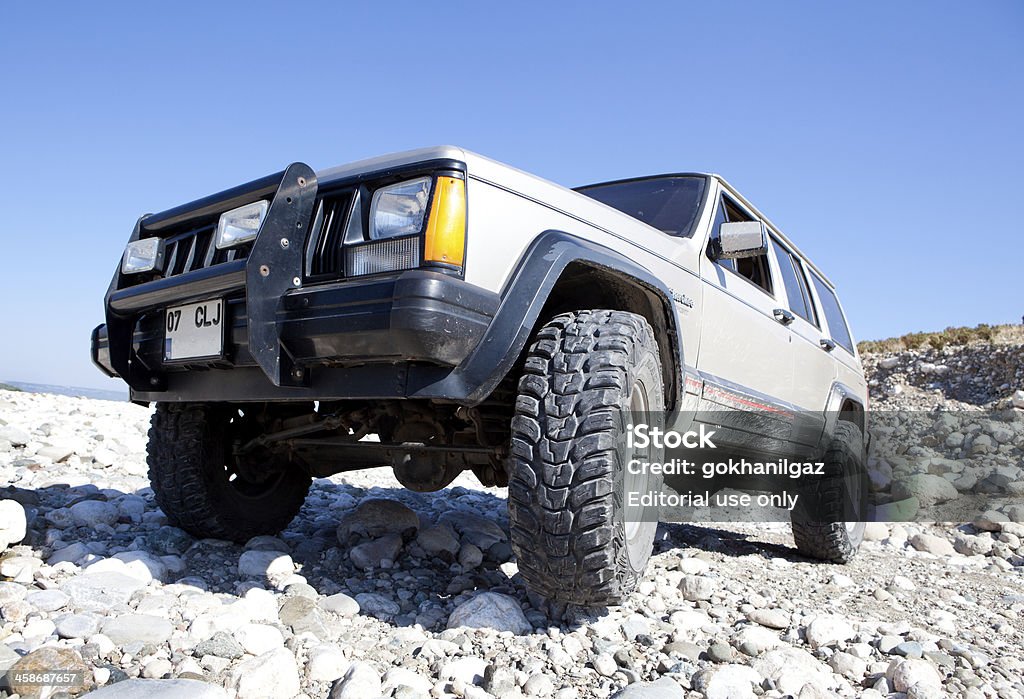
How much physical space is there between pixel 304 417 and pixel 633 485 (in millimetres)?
1409

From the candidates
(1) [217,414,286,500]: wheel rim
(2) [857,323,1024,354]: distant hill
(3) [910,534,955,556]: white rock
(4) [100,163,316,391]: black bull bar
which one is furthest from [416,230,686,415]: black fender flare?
(2) [857,323,1024,354]: distant hill

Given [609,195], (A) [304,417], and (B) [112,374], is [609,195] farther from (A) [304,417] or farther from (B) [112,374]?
(B) [112,374]

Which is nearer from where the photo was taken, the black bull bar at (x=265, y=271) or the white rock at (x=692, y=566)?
the black bull bar at (x=265, y=271)

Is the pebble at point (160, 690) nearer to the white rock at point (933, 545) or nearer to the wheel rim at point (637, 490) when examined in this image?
the wheel rim at point (637, 490)

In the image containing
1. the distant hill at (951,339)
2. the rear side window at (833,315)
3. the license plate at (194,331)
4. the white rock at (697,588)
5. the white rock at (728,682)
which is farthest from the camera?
the distant hill at (951,339)

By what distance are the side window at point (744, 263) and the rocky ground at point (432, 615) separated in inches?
61.6

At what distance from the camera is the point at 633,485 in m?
2.45

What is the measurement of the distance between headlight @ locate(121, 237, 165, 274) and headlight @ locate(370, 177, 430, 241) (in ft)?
3.47

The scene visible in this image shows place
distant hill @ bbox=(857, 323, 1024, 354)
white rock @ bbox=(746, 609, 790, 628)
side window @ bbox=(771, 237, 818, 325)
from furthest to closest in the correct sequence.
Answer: distant hill @ bbox=(857, 323, 1024, 354), side window @ bbox=(771, 237, 818, 325), white rock @ bbox=(746, 609, 790, 628)

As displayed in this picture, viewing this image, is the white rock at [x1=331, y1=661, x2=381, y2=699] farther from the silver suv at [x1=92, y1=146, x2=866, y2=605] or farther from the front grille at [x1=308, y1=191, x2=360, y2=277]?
the front grille at [x1=308, y1=191, x2=360, y2=277]

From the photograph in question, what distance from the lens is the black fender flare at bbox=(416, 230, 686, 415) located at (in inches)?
79.4

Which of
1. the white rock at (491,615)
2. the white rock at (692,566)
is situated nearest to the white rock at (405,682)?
the white rock at (491,615)

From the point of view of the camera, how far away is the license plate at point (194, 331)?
2.34 metres

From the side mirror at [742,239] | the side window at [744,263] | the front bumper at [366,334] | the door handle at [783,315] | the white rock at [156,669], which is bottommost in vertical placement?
the white rock at [156,669]
